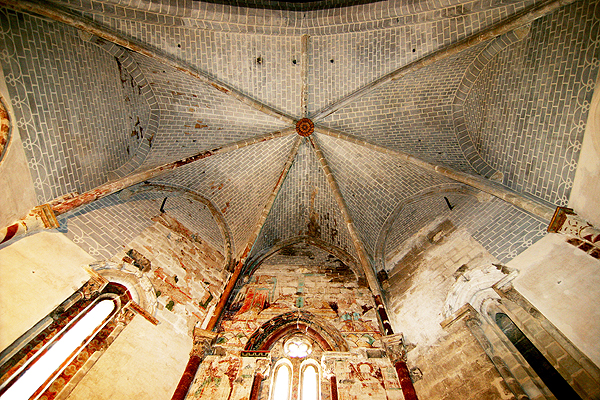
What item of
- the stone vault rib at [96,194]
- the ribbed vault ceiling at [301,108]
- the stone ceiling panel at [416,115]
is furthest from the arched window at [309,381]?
the stone ceiling panel at [416,115]

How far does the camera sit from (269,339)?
22.0 ft

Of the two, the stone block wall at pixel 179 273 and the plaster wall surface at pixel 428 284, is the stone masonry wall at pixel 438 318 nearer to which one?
the plaster wall surface at pixel 428 284

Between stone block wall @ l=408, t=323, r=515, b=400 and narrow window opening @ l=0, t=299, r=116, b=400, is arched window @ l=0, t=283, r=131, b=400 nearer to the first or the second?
narrow window opening @ l=0, t=299, r=116, b=400

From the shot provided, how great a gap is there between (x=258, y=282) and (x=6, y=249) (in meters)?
5.24

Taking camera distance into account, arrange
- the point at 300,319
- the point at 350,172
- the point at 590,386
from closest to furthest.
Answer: the point at 590,386
the point at 300,319
the point at 350,172

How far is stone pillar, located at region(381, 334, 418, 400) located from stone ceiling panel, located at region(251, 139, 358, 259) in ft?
12.9

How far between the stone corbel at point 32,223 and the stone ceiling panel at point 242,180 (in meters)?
4.06

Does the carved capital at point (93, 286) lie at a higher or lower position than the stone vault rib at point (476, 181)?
lower

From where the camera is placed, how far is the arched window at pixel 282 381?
5.75 meters

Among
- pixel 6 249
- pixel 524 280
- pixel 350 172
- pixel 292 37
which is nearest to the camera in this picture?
pixel 6 249

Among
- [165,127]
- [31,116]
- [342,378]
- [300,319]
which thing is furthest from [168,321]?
[165,127]

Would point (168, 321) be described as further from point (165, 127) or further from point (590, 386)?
point (590, 386)

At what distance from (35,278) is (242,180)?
18.8 feet

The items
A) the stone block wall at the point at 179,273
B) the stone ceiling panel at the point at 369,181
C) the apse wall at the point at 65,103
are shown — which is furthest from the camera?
the stone ceiling panel at the point at 369,181
